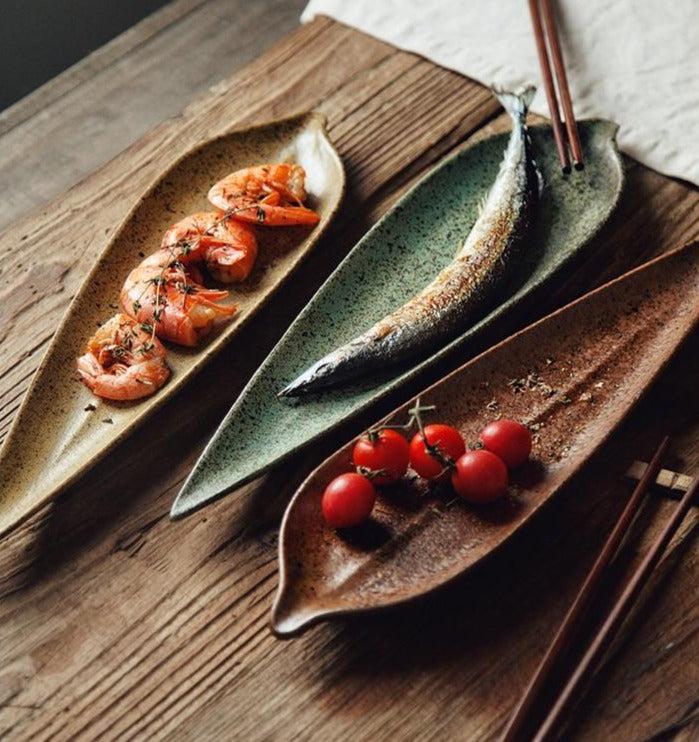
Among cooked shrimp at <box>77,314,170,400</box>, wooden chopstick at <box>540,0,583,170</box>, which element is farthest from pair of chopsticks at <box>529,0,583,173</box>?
cooked shrimp at <box>77,314,170,400</box>

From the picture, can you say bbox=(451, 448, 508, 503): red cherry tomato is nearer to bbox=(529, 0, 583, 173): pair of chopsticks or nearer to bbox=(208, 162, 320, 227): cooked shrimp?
bbox=(208, 162, 320, 227): cooked shrimp

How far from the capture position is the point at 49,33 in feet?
14.3

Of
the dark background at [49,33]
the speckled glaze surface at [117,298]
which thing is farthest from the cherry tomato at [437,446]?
the dark background at [49,33]

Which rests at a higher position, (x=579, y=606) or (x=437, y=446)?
(x=437, y=446)

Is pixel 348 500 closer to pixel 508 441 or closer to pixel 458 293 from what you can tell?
pixel 508 441

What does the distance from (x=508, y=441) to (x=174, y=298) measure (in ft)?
2.78

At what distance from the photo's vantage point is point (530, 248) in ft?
7.83

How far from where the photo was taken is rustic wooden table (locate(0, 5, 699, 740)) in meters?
1.69

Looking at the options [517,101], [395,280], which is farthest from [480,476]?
[517,101]

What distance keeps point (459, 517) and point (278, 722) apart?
49cm

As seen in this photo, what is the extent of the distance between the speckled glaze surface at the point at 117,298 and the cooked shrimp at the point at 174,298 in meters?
0.04

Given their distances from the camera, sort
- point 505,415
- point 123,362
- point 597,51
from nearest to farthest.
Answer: point 505,415 < point 123,362 < point 597,51

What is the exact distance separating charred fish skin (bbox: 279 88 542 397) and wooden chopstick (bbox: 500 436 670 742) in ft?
1.75

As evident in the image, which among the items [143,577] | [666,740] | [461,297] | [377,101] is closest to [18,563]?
[143,577]
